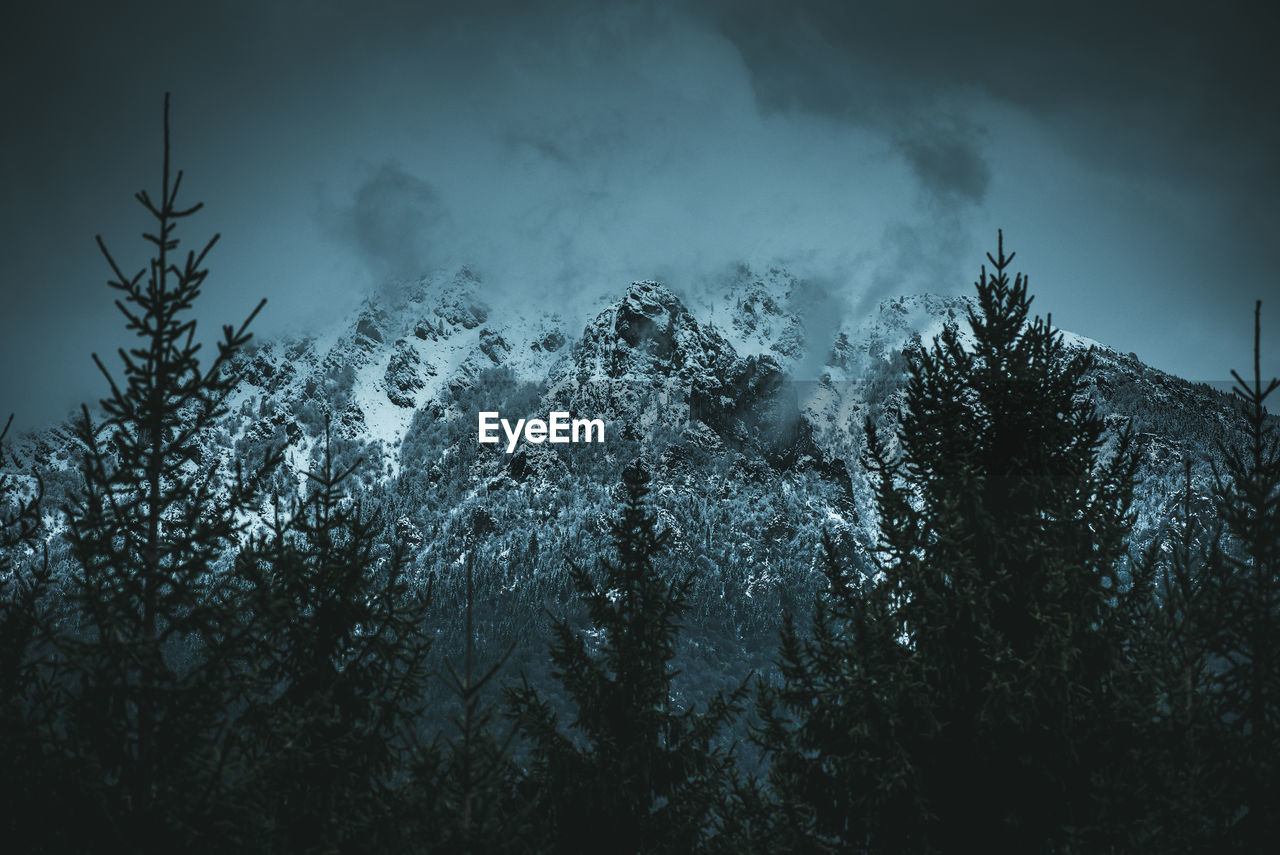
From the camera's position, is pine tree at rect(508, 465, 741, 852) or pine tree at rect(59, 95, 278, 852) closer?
pine tree at rect(59, 95, 278, 852)

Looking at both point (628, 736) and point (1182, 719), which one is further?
point (628, 736)

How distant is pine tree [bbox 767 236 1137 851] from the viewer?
9.05m

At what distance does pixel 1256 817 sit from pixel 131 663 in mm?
10781

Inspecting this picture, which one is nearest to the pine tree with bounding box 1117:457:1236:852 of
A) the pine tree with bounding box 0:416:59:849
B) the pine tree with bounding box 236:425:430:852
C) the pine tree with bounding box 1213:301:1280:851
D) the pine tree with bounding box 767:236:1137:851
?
the pine tree with bounding box 1213:301:1280:851

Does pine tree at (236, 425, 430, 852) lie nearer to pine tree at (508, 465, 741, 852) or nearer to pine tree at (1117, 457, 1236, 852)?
pine tree at (508, 465, 741, 852)

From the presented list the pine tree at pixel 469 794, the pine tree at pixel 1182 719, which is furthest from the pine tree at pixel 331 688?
the pine tree at pixel 1182 719

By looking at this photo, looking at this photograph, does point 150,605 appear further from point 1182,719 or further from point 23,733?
point 1182,719

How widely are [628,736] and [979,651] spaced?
476 cm

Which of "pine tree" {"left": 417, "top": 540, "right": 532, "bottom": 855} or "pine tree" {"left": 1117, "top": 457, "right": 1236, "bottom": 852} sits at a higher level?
"pine tree" {"left": 1117, "top": 457, "right": 1236, "bottom": 852}

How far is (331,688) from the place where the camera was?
8.95 meters

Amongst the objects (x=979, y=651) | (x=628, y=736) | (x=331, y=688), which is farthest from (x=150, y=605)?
(x=979, y=651)

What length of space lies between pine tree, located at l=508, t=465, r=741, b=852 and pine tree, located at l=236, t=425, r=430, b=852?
5.88 ft

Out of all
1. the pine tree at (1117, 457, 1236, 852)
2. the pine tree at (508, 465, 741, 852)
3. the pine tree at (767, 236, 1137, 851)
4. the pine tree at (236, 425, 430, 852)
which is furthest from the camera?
the pine tree at (508, 465, 741, 852)

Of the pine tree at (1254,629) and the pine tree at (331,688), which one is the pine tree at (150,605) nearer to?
the pine tree at (331,688)
